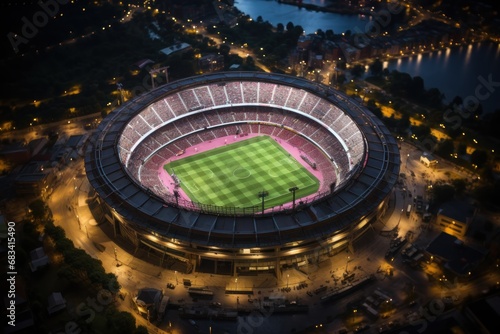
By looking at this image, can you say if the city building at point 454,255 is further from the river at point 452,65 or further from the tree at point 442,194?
the river at point 452,65

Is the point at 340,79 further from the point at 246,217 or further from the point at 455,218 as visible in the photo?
the point at 246,217

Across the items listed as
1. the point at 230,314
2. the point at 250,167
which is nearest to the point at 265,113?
the point at 250,167

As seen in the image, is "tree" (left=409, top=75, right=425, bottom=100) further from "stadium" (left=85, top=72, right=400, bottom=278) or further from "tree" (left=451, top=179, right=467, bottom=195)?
"tree" (left=451, top=179, right=467, bottom=195)

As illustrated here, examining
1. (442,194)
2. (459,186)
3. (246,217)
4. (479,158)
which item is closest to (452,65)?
(479,158)

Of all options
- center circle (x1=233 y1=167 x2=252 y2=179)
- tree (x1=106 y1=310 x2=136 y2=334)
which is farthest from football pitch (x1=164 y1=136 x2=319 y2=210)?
tree (x1=106 y1=310 x2=136 y2=334)

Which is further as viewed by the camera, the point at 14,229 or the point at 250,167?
the point at 250,167

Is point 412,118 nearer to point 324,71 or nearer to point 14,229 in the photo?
point 324,71
